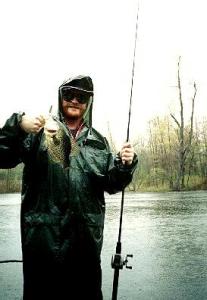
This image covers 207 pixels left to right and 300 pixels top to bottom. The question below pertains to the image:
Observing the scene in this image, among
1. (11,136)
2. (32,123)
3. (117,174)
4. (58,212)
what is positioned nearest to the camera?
(32,123)

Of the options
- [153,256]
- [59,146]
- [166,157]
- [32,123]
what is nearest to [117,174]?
[59,146]

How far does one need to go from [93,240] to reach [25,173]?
596 millimetres

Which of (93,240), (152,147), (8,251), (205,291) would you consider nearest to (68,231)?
(93,240)

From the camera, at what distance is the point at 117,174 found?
2834mm

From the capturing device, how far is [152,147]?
138 feet

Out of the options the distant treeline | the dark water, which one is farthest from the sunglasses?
the distant treeline

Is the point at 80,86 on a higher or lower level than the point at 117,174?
higher

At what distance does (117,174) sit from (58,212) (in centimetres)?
44

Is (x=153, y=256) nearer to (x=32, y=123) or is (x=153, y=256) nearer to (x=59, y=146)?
(x=59, y=146)

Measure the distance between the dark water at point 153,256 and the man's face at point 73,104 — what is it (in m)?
3.20

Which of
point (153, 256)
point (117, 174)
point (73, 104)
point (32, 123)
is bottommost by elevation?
point (153, 256)

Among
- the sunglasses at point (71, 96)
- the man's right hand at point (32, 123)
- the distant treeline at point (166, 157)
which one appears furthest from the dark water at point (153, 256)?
the distant treeline at point (166, 157)

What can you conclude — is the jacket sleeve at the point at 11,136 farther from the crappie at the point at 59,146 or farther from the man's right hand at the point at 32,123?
the crappie at the point at 59,146

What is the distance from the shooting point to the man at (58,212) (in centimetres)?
268
